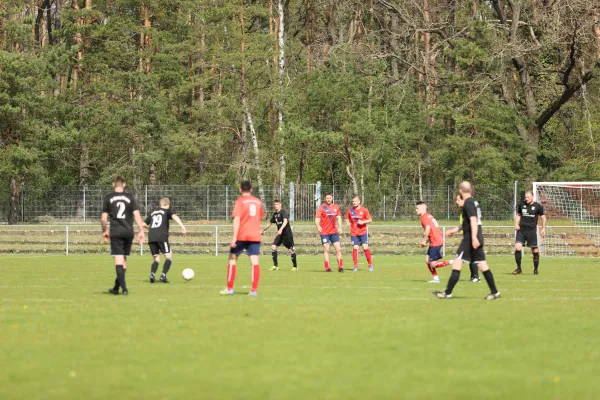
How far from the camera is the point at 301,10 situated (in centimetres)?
6088

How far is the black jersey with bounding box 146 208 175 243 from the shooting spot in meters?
21.2

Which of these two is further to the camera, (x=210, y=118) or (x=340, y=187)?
(x=210, y=118)

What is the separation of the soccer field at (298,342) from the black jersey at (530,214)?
5573 mm

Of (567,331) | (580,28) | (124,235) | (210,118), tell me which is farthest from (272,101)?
(567,331)

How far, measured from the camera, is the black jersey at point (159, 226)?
21234 millimetres

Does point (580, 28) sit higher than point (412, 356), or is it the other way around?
point (580, 28)

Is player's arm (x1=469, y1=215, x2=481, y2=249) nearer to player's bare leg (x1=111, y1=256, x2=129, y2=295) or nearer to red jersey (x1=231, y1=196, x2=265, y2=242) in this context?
red jersey (x1=231, y1=196, x2=265, y2=242)

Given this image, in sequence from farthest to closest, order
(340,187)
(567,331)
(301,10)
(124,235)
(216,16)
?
(301,10), (216,16), (340,187), (124,235), (567,331)

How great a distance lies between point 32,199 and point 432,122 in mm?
22347

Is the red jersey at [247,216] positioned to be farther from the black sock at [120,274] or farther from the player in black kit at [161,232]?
the player in black kit at [161,232]

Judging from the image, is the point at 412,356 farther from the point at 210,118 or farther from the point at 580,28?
the point at 210,118

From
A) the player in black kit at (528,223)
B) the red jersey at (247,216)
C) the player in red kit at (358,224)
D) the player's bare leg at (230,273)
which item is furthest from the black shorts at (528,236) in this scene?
the red jersey at (247,216)

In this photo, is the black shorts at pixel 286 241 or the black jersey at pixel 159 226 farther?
the black shorts at pixel 286 241

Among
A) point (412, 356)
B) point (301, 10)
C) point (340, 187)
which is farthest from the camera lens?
point (301, 10)
